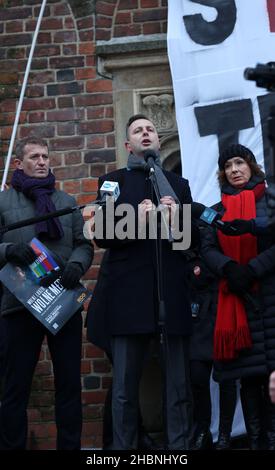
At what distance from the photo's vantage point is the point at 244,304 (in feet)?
17.5

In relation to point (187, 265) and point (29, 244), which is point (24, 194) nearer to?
point (29, 244)

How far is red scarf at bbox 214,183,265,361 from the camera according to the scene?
17.2ft

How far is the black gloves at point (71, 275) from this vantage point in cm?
534

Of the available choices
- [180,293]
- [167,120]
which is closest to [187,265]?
[180,293]

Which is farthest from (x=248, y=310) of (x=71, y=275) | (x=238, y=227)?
(x=71, y=275)

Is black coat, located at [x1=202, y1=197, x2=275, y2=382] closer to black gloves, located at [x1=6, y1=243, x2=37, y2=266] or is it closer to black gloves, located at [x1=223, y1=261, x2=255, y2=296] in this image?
black gloves, located at [x1=223, y1=261, x2=255, y2=296]

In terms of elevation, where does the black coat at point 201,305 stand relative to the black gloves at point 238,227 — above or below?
below

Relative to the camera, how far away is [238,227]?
205 inches

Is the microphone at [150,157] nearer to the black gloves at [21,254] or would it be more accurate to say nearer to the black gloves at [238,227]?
the black gloves at [238,227]

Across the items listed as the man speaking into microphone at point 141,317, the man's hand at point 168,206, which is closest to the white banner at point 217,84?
the man speaking into microphone at point 141,317

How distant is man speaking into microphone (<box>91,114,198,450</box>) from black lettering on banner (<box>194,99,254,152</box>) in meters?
1.21

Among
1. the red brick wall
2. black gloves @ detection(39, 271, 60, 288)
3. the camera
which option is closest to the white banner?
the red brick wall

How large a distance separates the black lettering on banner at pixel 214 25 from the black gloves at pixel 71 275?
202 cm

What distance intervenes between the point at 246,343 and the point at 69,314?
98cm
